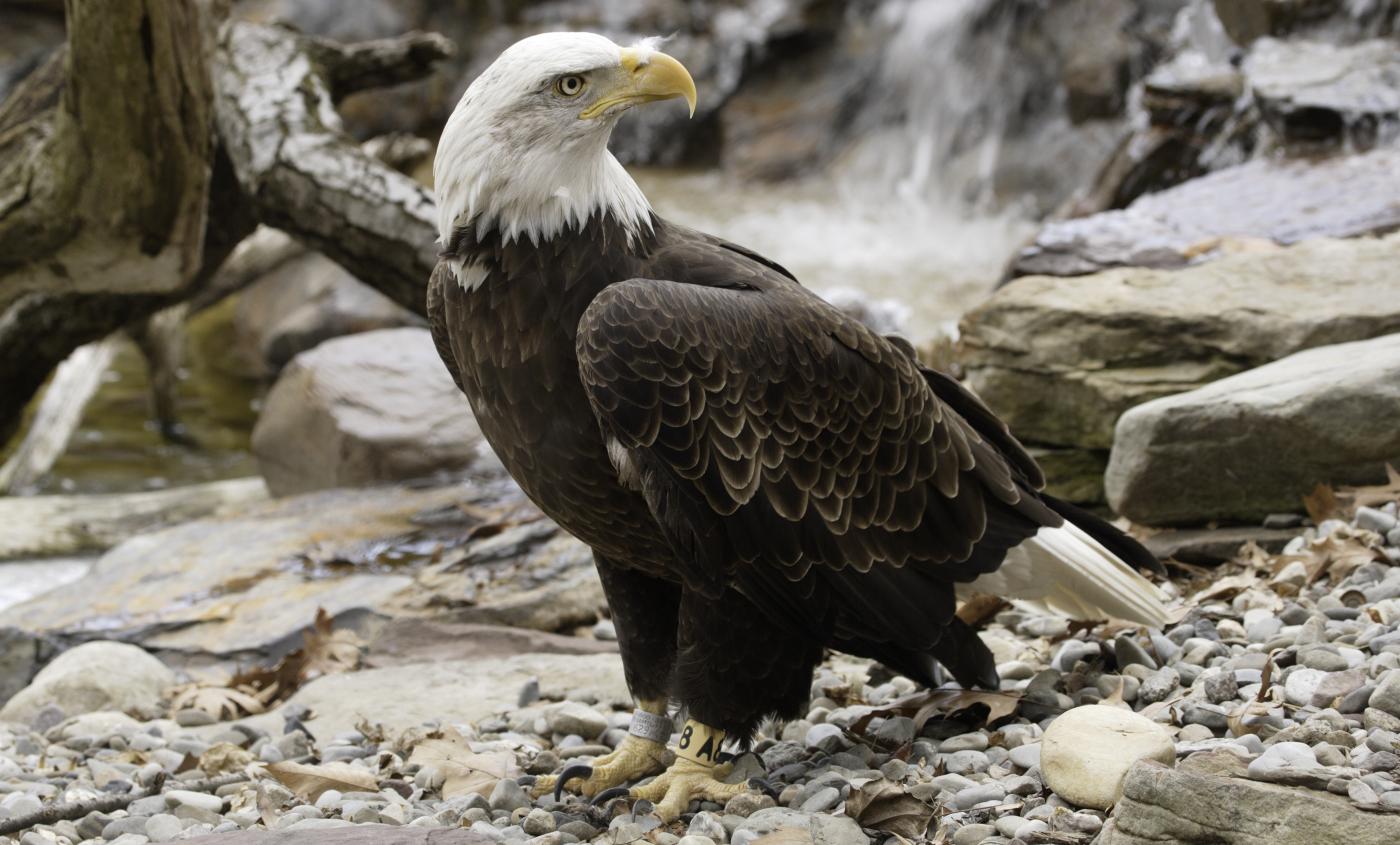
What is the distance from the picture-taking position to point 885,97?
1418 centimetres

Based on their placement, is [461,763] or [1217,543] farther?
[1217,543]

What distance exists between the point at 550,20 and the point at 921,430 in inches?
526

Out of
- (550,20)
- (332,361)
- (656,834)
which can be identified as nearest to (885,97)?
(550,20)

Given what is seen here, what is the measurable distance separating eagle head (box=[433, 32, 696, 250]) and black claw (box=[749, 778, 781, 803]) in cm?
127

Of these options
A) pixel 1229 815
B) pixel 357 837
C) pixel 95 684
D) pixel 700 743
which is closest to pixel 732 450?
pixel 700 743

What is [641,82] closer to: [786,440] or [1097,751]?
[786,440]

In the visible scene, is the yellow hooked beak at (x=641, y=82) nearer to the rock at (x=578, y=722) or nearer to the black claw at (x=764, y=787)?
the black claw at (x=764, y=787)

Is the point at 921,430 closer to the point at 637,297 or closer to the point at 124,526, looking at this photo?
the point at 637,297

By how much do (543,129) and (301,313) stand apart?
8358 millimetres

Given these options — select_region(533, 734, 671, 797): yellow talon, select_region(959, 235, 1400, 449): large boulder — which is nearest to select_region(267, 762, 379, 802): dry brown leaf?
select_region(533, 734, 671, 797): yellow talon

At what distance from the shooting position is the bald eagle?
293 centimetres

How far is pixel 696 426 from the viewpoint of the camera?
2.91 m

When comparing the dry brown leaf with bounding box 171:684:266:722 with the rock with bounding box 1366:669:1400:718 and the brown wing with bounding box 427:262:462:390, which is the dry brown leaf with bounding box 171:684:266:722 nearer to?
the brown wing with bounding box 427:262:462:390

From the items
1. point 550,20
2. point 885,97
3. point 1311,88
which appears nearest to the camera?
point 1311,88
